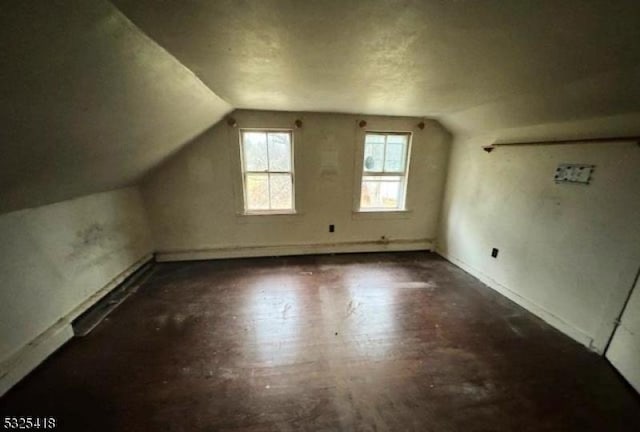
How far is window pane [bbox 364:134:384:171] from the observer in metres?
3.25

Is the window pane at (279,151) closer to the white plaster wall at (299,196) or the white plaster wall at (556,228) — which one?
the white plaster wall at (299,196)

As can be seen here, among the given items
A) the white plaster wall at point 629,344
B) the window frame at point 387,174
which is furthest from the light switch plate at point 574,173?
the window frame at point 387,174

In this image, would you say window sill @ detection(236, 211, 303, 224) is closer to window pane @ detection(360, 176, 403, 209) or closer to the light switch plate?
window pane @ detection(360, 176, 403, 209)

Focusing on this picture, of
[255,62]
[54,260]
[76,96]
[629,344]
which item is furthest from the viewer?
[54,260]

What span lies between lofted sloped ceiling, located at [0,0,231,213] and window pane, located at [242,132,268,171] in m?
0.93

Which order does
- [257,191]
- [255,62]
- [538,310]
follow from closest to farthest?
1. [255,62]
2. [538,310]
3. [257,191]

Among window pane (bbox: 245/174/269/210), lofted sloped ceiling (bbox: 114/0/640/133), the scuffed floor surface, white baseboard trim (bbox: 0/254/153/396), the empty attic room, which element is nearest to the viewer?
lofted sloped ceiling (bbox: 114/0/640/133)

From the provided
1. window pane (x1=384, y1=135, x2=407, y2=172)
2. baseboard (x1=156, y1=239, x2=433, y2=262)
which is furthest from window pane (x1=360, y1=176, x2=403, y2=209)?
baseboard (x1=156, y1=239, x2=433, y2=262)

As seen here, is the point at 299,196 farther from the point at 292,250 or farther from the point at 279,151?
the point at 292,250

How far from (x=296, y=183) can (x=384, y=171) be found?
1.29 meters

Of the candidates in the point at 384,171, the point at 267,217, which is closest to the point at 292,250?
the point at 267,217

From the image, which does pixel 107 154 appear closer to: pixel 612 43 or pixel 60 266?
pixel 60 266

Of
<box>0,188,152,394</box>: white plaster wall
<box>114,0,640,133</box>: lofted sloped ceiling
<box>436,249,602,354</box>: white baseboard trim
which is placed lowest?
<box>436,249,602,354</box>: white baseboard trim

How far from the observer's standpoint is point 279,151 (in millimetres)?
3090
